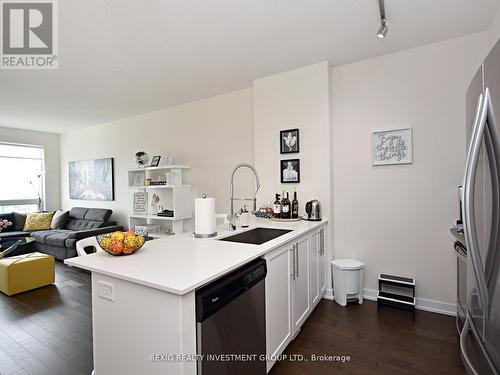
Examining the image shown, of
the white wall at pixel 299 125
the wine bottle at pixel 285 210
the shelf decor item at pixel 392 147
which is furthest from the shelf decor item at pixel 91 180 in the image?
the shelf decor item at pixel 392 147

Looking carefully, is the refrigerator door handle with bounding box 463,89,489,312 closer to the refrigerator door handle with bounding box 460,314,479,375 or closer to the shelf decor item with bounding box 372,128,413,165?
the refrigerator door handle with bounding box 460,314,479,375

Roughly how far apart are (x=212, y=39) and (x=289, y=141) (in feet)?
4.54

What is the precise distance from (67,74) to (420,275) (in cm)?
460

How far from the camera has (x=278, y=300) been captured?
5.75ft

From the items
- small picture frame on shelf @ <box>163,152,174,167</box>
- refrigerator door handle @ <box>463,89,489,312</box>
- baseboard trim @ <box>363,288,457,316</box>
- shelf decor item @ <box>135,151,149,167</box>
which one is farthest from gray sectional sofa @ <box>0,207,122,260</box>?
refrigerator door handle @ <box>463,89,489,312</box>

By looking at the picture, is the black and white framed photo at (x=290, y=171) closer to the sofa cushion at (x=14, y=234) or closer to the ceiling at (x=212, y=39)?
the ceiling at (x=212, y=39)

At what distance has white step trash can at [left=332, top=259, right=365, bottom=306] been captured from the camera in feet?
8.79

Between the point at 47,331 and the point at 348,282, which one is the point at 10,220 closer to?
the point at 47,331

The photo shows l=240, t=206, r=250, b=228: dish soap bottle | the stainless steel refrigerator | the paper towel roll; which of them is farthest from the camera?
l=240, t=206, r=250, b=228: dish soap bottle

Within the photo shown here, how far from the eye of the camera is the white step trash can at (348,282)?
8.79ft

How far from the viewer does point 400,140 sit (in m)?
2.70

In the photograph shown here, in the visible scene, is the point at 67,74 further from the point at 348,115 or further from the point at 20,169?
the point at 20,169

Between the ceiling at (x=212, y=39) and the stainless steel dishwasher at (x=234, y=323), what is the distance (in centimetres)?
199

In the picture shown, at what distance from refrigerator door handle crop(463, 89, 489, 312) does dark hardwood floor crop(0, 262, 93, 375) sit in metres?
2.32
